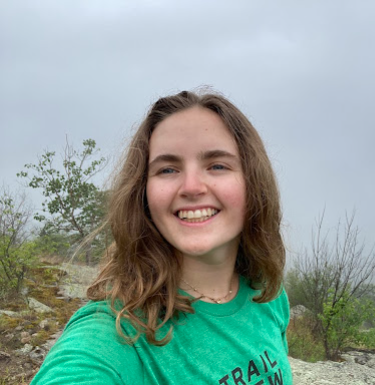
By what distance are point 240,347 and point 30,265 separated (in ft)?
28.3

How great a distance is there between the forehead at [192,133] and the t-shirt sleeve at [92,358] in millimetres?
636

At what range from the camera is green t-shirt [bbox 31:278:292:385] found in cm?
108

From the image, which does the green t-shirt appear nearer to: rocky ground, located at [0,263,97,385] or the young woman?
the young woman

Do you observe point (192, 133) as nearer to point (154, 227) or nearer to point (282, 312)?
point (154, 227)

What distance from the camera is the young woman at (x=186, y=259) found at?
1.24 m

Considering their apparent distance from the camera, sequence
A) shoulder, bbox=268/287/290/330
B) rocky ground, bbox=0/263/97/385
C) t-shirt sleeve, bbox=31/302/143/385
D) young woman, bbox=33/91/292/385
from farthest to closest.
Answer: rocky ground, bbox=0/263/97/385 → shoulder, bbox=268/287/290/330 → young woman, bbox=33/91/292/385 → t-shirt sleeve, bbox=31/302/143/385

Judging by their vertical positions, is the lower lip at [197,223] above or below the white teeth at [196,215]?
below

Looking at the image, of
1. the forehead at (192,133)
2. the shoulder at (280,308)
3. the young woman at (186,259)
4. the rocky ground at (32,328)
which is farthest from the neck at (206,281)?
the rocky ground at (32,328)

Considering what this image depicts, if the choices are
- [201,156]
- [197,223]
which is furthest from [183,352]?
[201,156]

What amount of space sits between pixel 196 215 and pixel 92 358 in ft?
1.84

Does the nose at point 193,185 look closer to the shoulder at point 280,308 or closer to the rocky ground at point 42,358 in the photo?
the shoulder at point 280,308

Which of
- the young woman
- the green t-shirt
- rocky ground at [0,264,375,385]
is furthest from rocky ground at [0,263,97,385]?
the green t-shirt

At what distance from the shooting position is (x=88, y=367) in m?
1.07

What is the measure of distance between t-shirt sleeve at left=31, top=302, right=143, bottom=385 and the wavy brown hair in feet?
0.38
